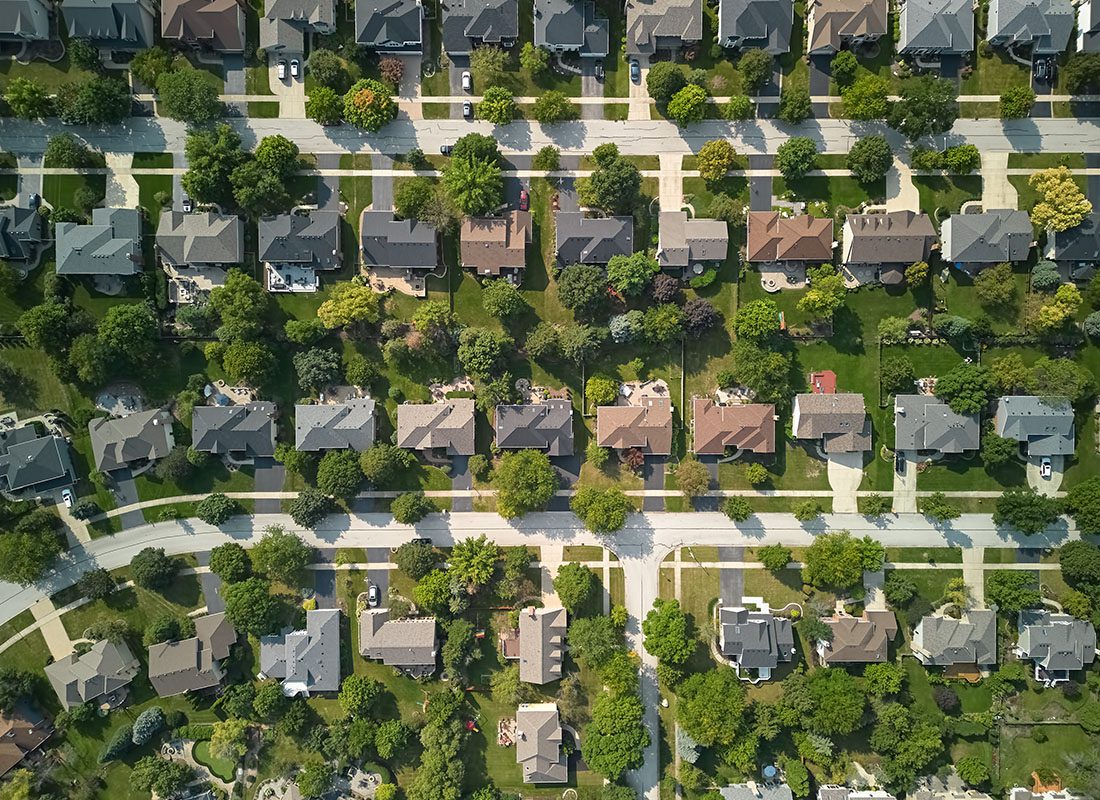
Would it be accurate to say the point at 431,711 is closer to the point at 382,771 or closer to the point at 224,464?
the point at 382,771

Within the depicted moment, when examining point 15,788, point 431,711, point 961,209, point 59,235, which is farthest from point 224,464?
point 961,209

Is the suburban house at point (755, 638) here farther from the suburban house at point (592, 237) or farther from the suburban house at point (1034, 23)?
the suburban house at point (1034, 23)

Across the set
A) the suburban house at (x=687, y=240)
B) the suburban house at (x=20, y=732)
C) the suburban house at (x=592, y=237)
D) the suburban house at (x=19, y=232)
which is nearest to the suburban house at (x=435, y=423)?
the suburban house at (x=592, y=237)

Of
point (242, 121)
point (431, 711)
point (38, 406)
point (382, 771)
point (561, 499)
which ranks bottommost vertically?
point (382, 771)

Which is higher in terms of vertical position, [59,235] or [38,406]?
[59,235]

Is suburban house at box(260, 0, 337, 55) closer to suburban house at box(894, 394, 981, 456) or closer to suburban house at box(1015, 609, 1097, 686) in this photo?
suburban house at box(894, 394, 981, 456)

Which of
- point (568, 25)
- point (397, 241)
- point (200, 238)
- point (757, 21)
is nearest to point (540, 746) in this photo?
point (397, 241)

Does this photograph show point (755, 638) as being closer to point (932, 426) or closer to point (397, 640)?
point (932, 426)
